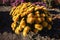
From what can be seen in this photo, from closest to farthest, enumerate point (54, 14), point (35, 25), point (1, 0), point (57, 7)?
point (35, 25), point (54, 14), point (57, 7), point (1, 0)

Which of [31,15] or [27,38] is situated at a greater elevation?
[31,15]

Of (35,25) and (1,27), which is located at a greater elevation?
(35,25)

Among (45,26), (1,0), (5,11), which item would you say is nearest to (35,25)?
(45,26)

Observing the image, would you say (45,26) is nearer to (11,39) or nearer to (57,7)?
(11,39)

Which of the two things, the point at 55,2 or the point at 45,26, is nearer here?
the point at 45,26

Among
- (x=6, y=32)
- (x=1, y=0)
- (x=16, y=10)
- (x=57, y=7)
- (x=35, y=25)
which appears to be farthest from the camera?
(x=1, y=0)

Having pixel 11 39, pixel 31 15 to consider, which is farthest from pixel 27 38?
pixel 31 15

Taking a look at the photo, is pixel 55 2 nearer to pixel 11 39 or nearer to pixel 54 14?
pixel 54 14

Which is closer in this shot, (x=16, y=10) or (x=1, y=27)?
(x=16, y=10)

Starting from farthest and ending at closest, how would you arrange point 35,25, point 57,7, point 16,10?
1. point 57,7
2. point 16,10
3. point 35,25
